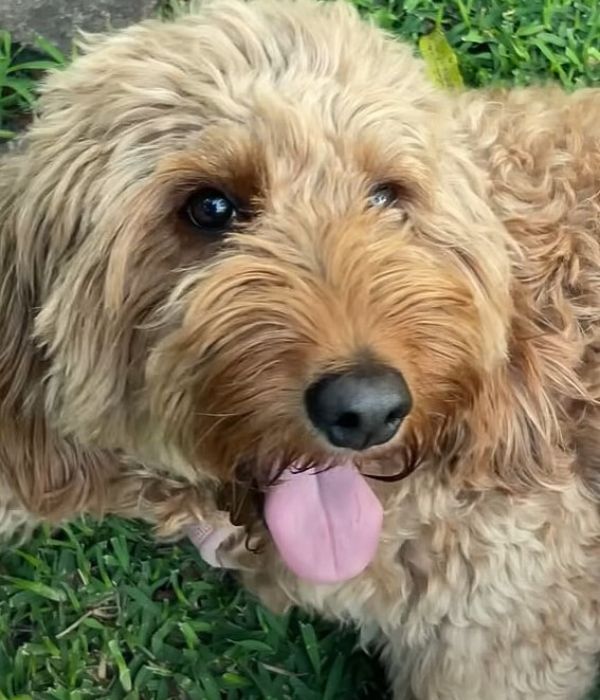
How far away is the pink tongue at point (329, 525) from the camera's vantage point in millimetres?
2164

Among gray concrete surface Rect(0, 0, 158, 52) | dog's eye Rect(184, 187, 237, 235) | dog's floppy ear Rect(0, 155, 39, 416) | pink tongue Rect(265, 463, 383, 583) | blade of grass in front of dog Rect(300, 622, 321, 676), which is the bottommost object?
blade of grass in front of dog Rect(300, 622, 321, 676)

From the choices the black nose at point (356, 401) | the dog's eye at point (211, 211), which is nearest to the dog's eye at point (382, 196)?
the dog's eye at point (211, 211)

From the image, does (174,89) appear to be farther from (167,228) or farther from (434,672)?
(434,672)

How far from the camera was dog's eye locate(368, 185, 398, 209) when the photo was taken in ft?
6.57

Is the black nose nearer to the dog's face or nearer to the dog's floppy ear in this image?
the dog's face

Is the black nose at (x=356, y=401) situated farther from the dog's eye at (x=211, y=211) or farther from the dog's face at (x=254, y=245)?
the dog's eye at (x=211, y=211)

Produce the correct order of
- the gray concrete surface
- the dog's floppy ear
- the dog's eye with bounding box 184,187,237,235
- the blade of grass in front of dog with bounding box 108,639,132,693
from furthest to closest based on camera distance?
the gray concrete surface, the blade of grass in front of dog with bounding box 108,639,132,693, the dog's floppy ear, the dog's eye with bounding box 184,187,237,235

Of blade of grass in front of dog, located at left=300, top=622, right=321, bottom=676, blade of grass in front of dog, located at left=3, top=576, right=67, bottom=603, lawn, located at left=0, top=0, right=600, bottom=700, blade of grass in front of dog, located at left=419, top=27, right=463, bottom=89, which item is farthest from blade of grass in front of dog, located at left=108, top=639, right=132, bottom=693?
blade of grass in front of dog, located at left=419, top=27, right=463, bottom=89

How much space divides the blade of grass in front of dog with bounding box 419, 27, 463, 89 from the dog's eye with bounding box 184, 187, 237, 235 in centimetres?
164

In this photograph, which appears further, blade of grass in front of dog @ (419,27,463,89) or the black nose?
blade of grass in front of dog @ (419,27,463,89)

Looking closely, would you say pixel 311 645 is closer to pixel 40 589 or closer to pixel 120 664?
pixel 120 664

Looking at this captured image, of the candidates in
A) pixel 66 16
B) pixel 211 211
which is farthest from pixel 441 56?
pixel 211 211

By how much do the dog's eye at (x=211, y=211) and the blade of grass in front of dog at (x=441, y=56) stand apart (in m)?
1.64

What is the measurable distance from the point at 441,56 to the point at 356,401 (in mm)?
2030
